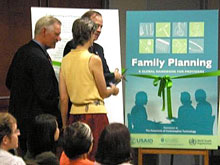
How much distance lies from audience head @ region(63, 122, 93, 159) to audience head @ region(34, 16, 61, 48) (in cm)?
104

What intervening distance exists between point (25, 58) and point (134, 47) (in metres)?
0.96

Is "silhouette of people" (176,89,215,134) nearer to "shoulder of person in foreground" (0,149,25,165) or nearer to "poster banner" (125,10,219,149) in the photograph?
"poster banner" (125,10,219,149)

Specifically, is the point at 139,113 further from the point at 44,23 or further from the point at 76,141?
the point at 76,141

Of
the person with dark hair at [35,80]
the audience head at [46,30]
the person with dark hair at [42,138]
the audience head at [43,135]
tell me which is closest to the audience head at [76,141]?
the person with dark hair at [42,138]

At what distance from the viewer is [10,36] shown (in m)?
5.07

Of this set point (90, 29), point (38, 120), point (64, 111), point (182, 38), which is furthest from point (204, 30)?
point (38, 120)

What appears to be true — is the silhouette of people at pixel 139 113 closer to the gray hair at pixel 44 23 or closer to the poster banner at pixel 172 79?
the poster banner at pixel 172 79

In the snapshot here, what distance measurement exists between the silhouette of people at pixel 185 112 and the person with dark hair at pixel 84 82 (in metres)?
0.75

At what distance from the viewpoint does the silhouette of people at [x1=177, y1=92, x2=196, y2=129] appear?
4.00 m

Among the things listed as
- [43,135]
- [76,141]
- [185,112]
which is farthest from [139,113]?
[76,141]

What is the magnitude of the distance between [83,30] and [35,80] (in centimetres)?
48

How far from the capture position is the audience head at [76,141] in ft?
8.96

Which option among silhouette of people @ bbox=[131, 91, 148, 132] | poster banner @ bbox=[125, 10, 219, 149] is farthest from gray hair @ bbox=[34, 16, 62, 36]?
silhouette of people @ bbox=[131, 91, 148, 132]

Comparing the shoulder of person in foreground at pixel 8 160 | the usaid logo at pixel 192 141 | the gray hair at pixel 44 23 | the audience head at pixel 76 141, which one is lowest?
the usaid logo at pixel 192 141
